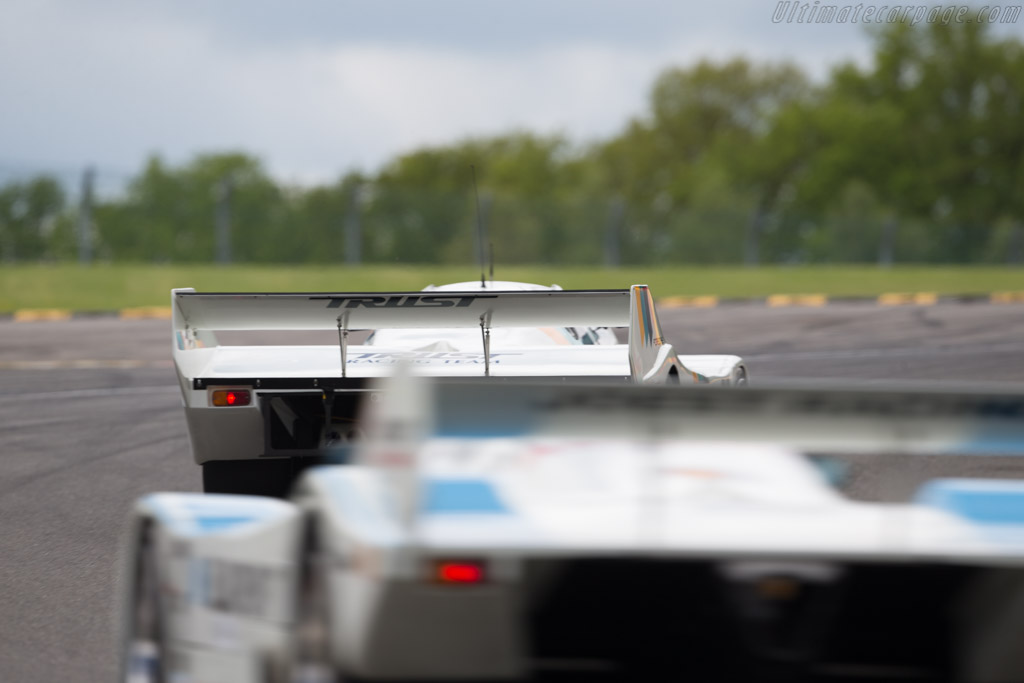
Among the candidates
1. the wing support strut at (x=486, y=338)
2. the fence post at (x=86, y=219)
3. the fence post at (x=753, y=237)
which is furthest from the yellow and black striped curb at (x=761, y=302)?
the wing support strut at (x=486, y=338)

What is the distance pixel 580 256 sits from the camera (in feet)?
113

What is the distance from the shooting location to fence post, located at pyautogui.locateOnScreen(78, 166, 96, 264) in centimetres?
2628

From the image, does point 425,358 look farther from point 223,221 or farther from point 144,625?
point 223,221

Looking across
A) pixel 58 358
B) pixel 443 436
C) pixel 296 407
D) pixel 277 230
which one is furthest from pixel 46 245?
pixel 443 436

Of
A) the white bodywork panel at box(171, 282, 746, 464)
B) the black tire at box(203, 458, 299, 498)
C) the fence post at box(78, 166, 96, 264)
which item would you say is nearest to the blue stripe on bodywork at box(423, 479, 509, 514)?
the white bodywork panel at box(171, 282, 746, 464)

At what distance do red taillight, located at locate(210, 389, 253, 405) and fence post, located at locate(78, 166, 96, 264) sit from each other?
21006 mm

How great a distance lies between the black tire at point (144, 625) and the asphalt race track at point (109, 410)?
2.48 ft

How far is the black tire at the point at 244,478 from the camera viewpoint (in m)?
6.88

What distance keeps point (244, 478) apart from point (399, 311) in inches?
44.6

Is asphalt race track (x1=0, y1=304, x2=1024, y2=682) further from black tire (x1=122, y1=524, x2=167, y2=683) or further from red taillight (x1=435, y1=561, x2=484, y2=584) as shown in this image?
red taillight (x1=435, y1=561, x2=484, y2=584)

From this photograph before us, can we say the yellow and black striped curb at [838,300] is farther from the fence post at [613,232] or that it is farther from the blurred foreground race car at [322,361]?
the blurred foreground race car at [322,361]

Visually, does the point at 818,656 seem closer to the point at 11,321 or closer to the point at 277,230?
the point at 11,321

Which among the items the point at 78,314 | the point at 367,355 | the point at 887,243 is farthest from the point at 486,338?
the point at 887,243

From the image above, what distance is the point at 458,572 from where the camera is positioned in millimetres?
2785
